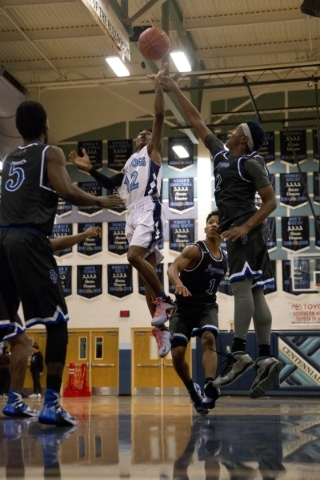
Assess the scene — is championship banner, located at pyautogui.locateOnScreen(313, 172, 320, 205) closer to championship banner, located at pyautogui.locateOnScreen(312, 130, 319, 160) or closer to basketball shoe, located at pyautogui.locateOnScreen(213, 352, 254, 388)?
championship banner, located at pyautogui.locateOnScreen(312, 130, 319, 160)

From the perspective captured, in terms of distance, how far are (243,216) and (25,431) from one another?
257 cm

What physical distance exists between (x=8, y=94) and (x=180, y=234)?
22.2ft

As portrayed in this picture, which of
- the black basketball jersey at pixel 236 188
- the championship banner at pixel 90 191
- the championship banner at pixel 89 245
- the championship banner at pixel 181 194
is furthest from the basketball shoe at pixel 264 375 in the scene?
the championship banner at pixel 90 191

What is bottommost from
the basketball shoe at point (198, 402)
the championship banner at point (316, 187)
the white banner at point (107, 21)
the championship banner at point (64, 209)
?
the basketball shoe at point (198, 402)

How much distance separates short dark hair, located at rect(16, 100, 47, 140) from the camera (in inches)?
196

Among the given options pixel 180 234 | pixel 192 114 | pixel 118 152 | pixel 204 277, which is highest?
pixel 118 152

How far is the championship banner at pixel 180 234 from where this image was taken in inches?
861

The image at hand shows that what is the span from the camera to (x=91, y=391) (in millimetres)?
22078

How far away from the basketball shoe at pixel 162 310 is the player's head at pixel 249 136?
188cm

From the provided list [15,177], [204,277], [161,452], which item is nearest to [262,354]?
[204,277]

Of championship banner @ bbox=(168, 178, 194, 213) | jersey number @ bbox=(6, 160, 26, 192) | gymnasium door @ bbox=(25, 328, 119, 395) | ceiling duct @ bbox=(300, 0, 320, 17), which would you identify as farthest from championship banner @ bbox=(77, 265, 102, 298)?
jersey number @ bbox=(6, 160, 26, 192)

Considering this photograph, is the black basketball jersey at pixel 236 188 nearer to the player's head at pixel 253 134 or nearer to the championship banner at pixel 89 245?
the player's head at pixel 253 134

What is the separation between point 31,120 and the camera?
4973 mm

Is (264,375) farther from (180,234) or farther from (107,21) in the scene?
(180,234)
